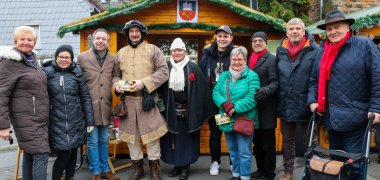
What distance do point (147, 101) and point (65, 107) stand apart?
3.56 ft

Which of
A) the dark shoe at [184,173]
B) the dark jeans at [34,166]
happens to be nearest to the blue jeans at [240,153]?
the dark shoe at [184,173]

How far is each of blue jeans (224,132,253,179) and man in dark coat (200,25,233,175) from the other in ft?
1.41

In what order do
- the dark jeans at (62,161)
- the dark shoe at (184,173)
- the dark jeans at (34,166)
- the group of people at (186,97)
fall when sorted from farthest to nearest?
the dark shoe at (184,173)
the dark jeans at (62,161)
the dark jeans at (34,166)
the group of people at (186,97)

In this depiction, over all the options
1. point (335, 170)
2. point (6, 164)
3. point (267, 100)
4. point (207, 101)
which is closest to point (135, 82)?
point (207, 101)

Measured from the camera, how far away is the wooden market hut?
5.81m

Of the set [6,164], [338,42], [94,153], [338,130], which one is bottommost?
[6,164]

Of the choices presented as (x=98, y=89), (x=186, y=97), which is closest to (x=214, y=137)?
(x=186, y=97)

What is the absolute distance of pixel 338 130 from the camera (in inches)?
147

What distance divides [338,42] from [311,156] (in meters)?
1.14

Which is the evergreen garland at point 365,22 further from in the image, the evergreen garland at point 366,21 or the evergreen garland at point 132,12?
the evergreen garland at point 132,12

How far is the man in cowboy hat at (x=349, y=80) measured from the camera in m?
3.60

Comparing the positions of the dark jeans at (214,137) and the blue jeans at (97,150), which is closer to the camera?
the blue jeans at (97,150)

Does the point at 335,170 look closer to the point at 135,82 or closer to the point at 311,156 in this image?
the point at 311,156

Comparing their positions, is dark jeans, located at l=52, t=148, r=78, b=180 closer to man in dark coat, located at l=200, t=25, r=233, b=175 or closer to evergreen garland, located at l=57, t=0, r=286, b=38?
man in dark coat, located at l=200, t=25, r=233, b=175
